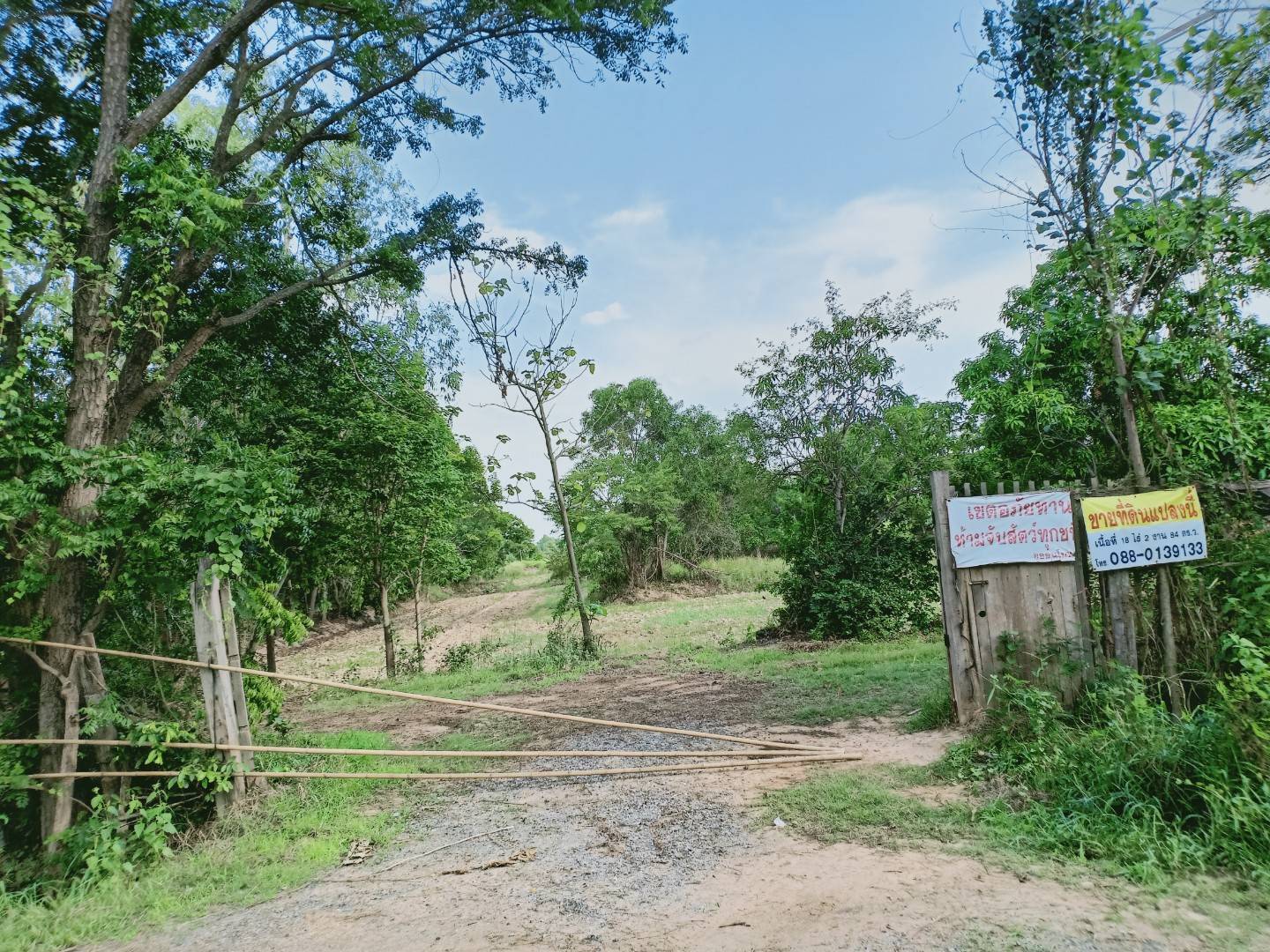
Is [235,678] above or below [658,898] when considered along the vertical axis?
above

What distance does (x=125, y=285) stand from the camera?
646cm

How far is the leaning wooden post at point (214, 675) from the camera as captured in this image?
15.3 ft

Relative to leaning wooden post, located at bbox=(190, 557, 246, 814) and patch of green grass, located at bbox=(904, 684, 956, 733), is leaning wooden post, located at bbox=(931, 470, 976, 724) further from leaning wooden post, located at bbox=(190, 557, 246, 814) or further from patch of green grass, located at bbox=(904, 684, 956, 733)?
leaning wooden post, located at bbox=(190, 557, 246, 814)

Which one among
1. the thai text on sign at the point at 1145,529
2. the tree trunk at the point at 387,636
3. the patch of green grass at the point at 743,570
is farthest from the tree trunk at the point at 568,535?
the patch of green grass at the point at 743,570

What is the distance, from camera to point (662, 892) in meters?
3.39

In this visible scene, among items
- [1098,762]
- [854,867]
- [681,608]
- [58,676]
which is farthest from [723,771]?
[681,608]

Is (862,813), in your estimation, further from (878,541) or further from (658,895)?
(878,541)

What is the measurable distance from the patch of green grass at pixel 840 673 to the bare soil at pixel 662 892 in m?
1.76

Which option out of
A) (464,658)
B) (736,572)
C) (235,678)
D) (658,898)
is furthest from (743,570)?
(658,898)

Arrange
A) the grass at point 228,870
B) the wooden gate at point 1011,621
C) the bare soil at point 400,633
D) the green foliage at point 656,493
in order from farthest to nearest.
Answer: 1. the green foliage at point 656,493
2. the bare soil at point 400,633
3. the wooden gate at point 1011,621
4. the grass at point 228,870

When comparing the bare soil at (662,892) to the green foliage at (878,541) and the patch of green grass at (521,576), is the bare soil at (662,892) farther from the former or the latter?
the patch of green grass at (521,576)

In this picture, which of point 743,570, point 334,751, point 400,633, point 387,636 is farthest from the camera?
point 743,570

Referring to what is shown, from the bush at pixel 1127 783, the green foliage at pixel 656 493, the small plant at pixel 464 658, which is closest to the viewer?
the bush at pixel 1127 783

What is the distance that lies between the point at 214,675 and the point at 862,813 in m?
4.21
